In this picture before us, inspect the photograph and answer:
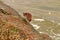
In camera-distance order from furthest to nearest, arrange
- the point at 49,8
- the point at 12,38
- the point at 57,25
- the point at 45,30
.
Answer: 1. the point at 49,8
2. the point at 57,25
3. the point at 45,30
4. the point at 12,38

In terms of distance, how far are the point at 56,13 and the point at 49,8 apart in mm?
2329

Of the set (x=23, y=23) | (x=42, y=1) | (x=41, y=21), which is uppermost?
(x=23, y=23)

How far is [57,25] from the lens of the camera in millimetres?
21953

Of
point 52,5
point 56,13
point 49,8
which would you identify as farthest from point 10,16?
point 52,5

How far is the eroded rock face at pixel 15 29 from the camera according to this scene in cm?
802

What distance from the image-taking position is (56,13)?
27.9 metres

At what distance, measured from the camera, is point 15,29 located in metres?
8.15

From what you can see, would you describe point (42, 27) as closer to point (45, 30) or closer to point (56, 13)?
point (45, 30)

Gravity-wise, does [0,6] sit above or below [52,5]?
above

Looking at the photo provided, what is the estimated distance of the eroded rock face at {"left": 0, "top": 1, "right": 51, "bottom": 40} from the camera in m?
8.02

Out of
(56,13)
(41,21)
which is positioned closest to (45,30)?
(41,21)

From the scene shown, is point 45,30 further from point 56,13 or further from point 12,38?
point 12,38

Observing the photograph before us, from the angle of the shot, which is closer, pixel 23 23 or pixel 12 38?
pixel 12 38

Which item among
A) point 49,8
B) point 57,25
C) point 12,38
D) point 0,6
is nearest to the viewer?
point 12,38
